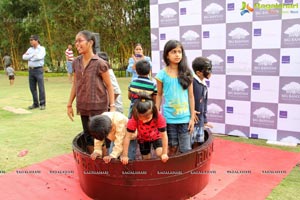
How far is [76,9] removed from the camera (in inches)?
477

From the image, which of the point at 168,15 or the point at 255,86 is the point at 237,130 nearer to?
the point at 255,86

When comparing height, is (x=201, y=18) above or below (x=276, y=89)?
above

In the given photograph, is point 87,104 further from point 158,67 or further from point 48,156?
point 158,67

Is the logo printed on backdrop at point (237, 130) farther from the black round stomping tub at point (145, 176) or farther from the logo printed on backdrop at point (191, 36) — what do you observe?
the black round stomping tub at point (145, 176)

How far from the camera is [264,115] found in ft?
12.5

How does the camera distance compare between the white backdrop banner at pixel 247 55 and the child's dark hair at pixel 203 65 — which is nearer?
the child's dark hair at pixel 203 65

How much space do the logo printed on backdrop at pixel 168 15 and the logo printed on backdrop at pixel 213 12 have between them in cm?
39

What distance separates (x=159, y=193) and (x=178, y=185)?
0.16 m

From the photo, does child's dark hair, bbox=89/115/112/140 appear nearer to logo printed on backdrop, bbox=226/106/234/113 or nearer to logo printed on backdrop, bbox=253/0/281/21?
logo printed on backdrop, bbox=226/106/234/113

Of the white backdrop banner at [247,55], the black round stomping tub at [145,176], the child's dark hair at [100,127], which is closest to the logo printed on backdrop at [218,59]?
the white backdrop banner at [247,55]

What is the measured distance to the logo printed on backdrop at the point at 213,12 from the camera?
3877 mm

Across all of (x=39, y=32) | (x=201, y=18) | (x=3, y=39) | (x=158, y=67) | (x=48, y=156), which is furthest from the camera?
(x=3, y=39)

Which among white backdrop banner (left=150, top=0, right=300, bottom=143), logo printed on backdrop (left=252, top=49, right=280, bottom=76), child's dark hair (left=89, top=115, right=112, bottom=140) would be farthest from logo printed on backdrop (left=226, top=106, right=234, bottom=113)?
child's dark hair (left=89, top=115, right=112, bottom=140)

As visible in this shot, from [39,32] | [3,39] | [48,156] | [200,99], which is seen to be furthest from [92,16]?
[200,99]
